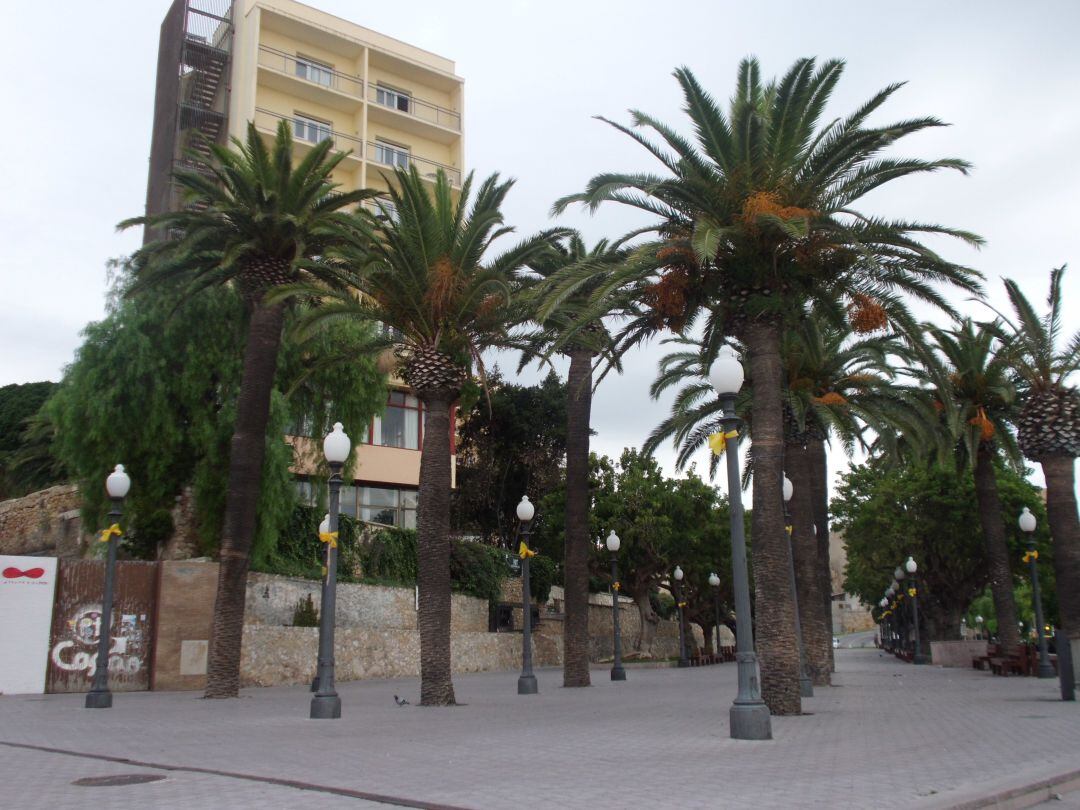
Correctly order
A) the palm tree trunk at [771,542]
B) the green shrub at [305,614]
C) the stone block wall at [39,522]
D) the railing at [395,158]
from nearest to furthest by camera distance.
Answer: the palm tree trunk at [771,542], the green shrub at [305,614], the stone block wall at [39,522], the railing at [395,158]

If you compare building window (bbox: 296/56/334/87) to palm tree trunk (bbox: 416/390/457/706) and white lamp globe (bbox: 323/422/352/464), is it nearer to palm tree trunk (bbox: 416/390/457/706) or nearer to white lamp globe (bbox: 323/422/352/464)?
palm tree trunk (bbox: 416/390/457/706)

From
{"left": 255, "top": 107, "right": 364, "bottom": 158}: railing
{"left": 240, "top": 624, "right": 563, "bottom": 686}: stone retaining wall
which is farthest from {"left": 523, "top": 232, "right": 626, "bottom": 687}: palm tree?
{"left": 255, "top": 107, "right": 364, "bottom": 158}: railing

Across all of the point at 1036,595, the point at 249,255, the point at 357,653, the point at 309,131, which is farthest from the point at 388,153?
the point at 1036,595

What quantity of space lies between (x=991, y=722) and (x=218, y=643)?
14395mm

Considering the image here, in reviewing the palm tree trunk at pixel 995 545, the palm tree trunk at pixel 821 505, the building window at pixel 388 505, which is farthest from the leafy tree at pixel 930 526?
the building window at pixel 388 505

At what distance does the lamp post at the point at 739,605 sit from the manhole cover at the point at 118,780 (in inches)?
239

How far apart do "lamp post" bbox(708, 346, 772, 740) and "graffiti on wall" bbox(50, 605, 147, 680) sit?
49.0 feet

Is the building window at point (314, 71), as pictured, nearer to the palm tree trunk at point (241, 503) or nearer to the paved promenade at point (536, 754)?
the palm tree trunk at point (241, 503)

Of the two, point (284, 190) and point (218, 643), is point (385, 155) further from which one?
point (218, 643)

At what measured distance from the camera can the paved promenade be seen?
6.76 metres

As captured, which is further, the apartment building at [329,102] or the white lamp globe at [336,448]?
the apartment building at [329,102]

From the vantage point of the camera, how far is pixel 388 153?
4541 centimetres

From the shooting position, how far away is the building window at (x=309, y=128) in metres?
42.5

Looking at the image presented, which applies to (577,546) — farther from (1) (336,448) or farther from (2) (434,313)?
(1) (336,448)
